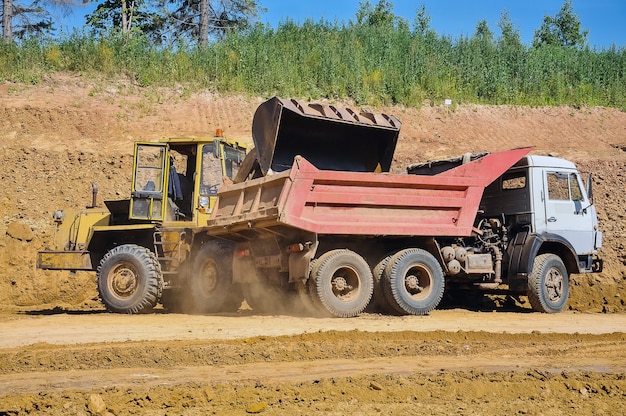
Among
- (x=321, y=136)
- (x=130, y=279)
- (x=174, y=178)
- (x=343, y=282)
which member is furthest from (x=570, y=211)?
(x=130, y=279)

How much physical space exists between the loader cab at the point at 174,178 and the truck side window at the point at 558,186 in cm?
571

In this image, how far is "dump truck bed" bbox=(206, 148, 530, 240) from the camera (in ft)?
35.9

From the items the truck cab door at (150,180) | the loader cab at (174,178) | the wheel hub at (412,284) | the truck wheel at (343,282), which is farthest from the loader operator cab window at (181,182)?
the wheel hub at (412,284)

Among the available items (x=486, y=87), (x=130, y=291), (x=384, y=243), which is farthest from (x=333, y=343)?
(x=486, y=87)

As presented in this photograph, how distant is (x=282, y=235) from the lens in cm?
1153

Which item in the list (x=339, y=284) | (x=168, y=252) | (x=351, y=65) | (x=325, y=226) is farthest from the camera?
(x=351, y=65)

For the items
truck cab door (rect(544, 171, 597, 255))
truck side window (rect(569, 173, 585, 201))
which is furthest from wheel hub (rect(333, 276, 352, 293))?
truck side window (rect(569, 173, 585, 201))

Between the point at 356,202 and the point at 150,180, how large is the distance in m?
4.12

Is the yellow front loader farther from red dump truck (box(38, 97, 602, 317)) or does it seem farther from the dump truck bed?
the dump truck bed

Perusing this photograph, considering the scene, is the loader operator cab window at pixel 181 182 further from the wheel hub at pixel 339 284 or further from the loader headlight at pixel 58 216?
the wheel hub at pixel 339 284

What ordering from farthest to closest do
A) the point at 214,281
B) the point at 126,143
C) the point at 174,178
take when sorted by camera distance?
the point at 126,143, the point at 174,178, the point at 214,281

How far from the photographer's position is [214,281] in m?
12.7

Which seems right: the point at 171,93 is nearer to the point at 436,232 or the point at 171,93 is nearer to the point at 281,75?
the point at 281,75

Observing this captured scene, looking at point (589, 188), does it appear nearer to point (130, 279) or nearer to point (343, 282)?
point (343, 282)
